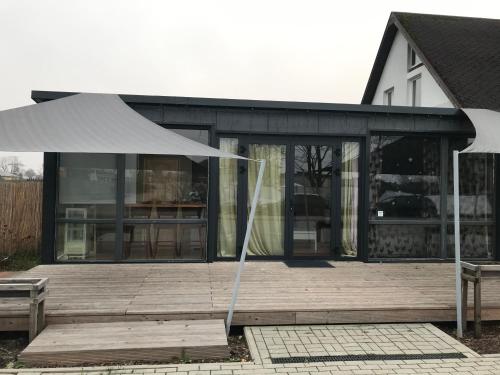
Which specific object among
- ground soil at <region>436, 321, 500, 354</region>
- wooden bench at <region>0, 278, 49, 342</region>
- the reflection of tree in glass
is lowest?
ground soil at <region>436, 321, 500, 354</region>

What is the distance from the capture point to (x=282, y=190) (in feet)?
21.2

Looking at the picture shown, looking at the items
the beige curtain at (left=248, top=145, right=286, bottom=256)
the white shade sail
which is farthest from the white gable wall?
the beige curtain at (left=248, top=145, right=286, bottom=256)

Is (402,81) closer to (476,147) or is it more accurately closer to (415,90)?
(415,90)

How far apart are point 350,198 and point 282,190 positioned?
1.05 meters

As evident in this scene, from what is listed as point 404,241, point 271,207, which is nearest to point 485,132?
point 404,241

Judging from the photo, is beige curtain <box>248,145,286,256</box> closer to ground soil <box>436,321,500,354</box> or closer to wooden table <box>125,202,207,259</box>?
wooden table <box>125,202,207,259</box>

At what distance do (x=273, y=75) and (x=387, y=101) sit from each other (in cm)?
532

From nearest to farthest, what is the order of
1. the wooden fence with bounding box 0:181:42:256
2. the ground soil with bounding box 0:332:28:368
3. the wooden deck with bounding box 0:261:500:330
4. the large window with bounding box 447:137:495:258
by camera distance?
the ground soil with bounding box 0:332:28:368
the wooden deck with bounding box 0:261:500:330
the large window with bounding box 447:137:495:258
the wooden fence with bounding box 0:181:42:256

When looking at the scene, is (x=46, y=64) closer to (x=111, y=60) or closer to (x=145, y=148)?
(x=111, y=60)

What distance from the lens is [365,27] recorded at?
14.4 meters

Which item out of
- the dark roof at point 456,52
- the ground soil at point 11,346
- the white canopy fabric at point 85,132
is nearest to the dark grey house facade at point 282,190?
the white canopy fabric at point 85,132

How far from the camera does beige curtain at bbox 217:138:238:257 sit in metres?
6.37

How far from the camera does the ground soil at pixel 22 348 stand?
3.29m

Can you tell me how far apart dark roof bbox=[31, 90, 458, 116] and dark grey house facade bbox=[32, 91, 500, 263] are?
0.02m
